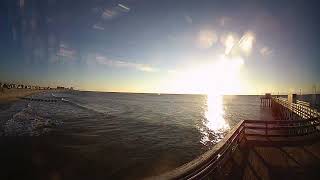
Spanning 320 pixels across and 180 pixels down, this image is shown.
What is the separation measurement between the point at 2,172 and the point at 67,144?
7.29 meters

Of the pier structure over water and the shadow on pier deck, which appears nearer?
the pier structure over water

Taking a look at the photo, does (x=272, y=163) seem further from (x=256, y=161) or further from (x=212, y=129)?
(x=212, y=129)

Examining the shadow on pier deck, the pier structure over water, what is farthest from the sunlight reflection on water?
the shadow on pier deck

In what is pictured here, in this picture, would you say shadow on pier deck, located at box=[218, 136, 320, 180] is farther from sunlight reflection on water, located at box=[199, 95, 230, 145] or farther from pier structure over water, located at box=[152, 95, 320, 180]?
sunlight reflection on water, located at box=[199, 95, 230, 145]

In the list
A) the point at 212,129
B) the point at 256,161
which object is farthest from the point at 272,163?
the point at 212,129

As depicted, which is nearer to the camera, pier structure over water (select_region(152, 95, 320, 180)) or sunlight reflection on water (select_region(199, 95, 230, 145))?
pier structure over water (select_region(152, 95, 320, 180))

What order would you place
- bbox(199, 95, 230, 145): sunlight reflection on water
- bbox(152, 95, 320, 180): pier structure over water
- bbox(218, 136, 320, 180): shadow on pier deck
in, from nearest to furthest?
bbox(152, 95, 320, 180): pier structure over water < bbox(218, 136, 320, 180): shadow on pier deck < bbox(199, 95, 230, 145): sunlight reflection on water

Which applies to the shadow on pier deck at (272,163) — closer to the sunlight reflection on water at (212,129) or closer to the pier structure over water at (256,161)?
the pier structure over water at (256,161)

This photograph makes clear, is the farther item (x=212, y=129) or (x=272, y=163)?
(x=212, y=129)

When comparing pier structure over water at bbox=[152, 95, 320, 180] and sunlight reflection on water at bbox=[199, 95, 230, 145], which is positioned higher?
pier structure over water at bbox=[152, 95, 320, 180]

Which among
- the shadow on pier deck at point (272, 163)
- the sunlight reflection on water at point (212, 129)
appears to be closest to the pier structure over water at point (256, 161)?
the shadow on pier deck at point (272, 163)

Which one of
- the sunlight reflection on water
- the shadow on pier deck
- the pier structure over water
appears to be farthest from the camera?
the sunlight reflection on water

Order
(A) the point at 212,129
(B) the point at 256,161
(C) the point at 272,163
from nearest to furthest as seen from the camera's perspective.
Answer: (C) the point at 272,163
(B) the point at 256,161
(A) the point at 212,129

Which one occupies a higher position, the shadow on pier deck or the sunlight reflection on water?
the shadow on pier deck
